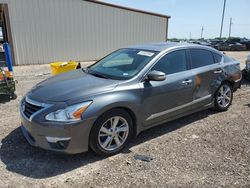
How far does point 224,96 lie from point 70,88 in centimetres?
348

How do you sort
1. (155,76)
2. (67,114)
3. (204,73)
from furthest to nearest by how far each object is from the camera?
(204,73) → (155,76) → (67,114)

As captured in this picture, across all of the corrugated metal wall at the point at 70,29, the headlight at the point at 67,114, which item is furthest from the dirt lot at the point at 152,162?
the corrugated metal wall at the point at 70,29

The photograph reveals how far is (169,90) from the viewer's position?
151 inches

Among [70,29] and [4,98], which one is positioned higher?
[70,29]

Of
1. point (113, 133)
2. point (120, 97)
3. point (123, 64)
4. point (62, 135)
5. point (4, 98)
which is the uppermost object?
point (123, 64)

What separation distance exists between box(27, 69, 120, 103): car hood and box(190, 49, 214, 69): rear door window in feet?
5.82

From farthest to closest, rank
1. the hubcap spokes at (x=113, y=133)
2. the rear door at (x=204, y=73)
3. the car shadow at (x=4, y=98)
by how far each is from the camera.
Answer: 1. the car shadow at (x=4, y=98)
2. the rear door at (x=204, y=73)
3. the hubcap spokes at (x=113, y=133)

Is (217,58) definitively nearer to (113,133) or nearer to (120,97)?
(120,97)

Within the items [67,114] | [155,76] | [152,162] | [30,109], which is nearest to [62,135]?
[67,114]

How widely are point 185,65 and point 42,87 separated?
2488 mm

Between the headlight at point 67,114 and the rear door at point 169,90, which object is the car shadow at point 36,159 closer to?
the rear door at point 169,90

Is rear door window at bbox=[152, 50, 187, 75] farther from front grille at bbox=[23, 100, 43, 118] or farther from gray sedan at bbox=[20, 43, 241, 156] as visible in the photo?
front grille at bbox=[23, 100, 43, 118]

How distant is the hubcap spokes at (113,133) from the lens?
3254 millimetres

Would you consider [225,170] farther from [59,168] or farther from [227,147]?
[59,168]
